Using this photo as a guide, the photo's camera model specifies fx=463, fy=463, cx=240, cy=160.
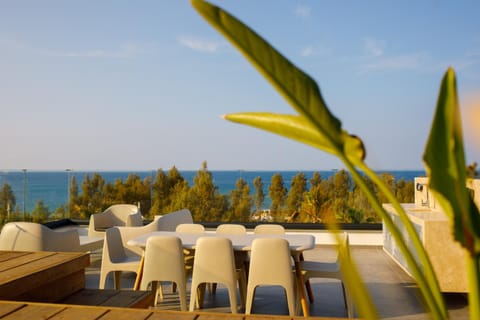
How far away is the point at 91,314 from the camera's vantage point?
2143mm

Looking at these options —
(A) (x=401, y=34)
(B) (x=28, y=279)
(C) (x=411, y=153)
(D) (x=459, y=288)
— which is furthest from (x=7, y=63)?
(C) (x=411, y=153)

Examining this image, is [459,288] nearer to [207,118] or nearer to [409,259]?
[409,259]

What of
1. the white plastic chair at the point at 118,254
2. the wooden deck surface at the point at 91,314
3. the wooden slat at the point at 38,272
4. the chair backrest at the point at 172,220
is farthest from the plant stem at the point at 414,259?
the chair backrest at the point at 172,220

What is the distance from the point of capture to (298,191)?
9.24 m

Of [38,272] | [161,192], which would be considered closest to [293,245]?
[38,272]

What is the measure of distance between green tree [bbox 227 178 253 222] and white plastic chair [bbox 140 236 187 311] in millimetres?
5018

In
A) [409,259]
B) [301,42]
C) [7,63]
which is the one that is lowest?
[409,259]

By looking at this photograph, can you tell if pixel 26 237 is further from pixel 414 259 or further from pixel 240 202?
pixel 414 259

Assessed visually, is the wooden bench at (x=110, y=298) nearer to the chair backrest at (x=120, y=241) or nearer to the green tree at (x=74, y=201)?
the chair backrest at (x=120, y=241)

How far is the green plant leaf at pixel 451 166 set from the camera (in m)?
0.50

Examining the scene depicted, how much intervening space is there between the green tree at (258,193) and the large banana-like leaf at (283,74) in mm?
8783

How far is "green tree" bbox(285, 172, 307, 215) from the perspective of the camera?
9219 millimetres

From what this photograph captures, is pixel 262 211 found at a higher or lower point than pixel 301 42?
lower

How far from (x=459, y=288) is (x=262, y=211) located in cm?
492
